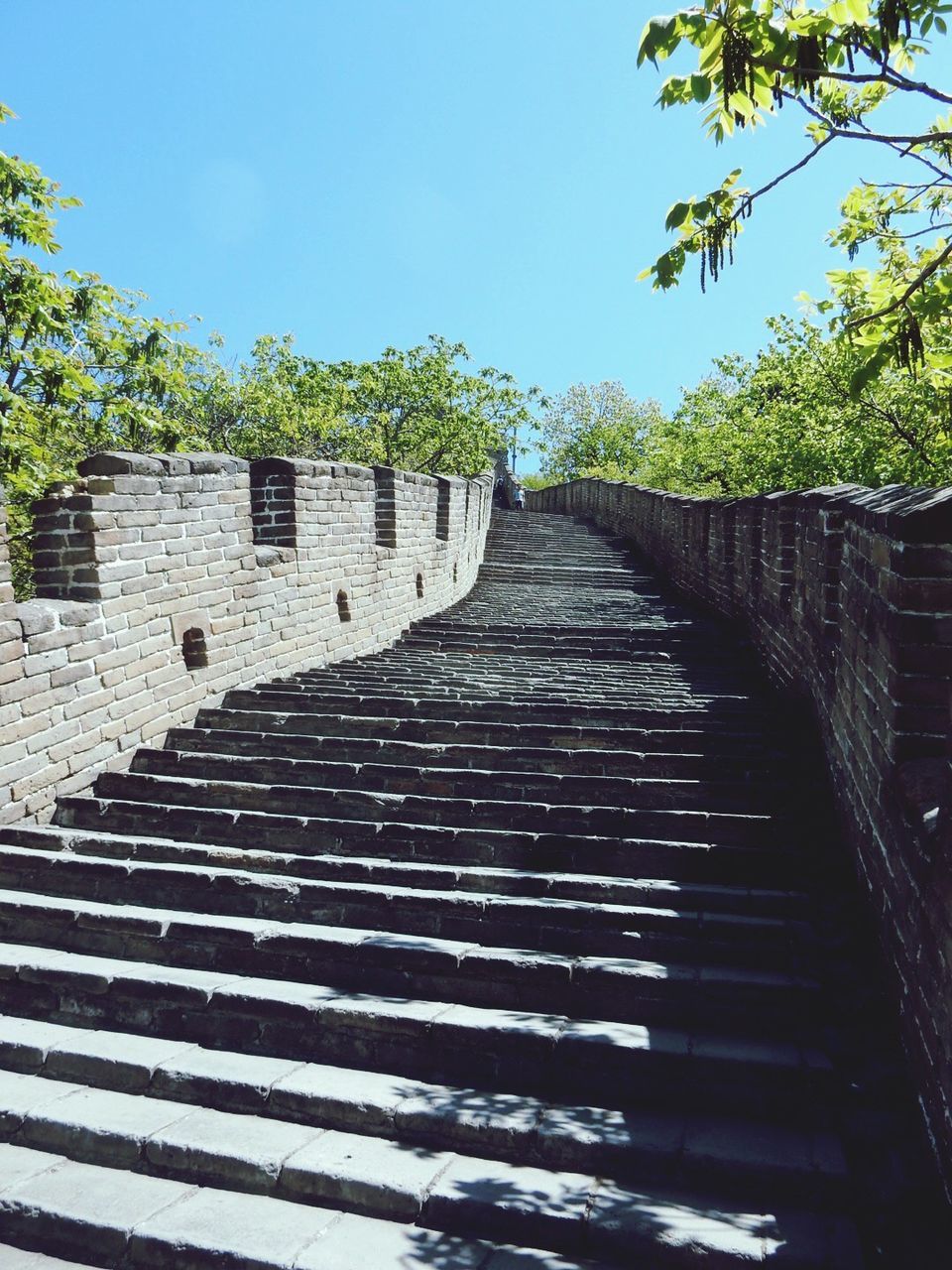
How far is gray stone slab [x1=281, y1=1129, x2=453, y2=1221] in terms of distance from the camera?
7.85ft

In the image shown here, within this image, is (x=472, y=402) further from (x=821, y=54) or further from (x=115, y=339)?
(x=821, y=54)

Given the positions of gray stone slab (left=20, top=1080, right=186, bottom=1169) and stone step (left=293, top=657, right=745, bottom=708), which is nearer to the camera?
gray stone slab (left=20, top=1080, right=186, bottom=1169)

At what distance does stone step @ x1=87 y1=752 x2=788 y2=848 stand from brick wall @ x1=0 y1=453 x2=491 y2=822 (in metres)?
0.44

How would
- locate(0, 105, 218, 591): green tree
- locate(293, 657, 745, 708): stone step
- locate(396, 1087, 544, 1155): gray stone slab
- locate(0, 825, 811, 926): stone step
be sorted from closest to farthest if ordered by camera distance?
locate(396, 1087, 544, 1155): gray stone slab → locate(0, 825, 811, 926): stone step → locate(293, 657, 745, 708): stone step → locate(0, 105, 218, 591): green tree

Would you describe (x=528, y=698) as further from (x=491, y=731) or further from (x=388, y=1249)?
(x=388, y=1249)

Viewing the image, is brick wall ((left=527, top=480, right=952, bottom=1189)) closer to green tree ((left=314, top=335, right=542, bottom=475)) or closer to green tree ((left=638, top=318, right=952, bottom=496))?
green tree ((left=638, top=318, right=952, bottom=496))

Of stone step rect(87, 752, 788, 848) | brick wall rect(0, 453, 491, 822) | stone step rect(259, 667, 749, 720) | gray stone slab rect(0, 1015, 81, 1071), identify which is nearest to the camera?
gray stone slab rect(0, 1015, 81, 1071)

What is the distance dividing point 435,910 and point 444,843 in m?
0.44

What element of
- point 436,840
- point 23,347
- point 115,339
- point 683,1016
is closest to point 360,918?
point 436,840

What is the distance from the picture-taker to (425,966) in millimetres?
3148

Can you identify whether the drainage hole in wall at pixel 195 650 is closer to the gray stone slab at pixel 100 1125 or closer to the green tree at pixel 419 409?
the gray stone slab at pixel 100 1125

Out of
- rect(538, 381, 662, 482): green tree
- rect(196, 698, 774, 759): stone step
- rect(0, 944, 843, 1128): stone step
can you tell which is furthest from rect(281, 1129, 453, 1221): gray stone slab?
rect(538, 381, 662, 482): green tree

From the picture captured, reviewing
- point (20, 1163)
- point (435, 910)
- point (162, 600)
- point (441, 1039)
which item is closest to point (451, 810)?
point (435, 910)

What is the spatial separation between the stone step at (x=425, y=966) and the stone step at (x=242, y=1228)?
660 mm
